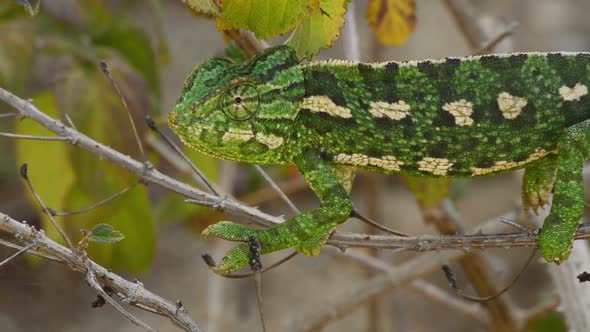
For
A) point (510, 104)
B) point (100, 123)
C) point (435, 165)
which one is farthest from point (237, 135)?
point (100, 123)

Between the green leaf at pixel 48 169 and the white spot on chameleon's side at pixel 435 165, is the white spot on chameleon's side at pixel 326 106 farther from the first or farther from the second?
the green leaf at pixel 48 169

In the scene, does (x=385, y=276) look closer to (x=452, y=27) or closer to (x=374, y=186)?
(x=374, y=186)

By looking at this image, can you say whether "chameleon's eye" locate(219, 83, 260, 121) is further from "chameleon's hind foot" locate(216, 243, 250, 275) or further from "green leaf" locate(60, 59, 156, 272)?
"green leaf" locate(60, 59, 156, 272)

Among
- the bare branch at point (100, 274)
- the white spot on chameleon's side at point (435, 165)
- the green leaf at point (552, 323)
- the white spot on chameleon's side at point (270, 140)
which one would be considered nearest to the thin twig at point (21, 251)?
the bare branch at point (100, 274)

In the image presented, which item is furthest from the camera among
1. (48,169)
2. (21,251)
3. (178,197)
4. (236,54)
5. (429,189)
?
(178,197)

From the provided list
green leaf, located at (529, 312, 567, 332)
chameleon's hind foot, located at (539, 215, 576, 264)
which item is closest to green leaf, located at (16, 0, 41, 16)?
chameleon's hind foot, located at (539, 215, 576, 264)

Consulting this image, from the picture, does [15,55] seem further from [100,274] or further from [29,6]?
[100,274]

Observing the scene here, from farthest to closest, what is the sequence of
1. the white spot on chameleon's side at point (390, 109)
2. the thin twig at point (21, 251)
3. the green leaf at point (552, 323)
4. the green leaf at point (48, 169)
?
the green leaf at point (552, 323) < the green leaf at point (48, 169) < the white spot on chameleon's side at point (390, 109) < the thin twig at point (21, 251)
